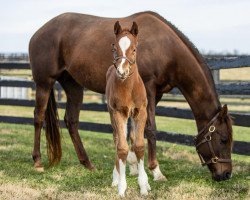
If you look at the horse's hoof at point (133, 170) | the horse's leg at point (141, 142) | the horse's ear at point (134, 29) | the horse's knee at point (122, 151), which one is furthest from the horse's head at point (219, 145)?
the horse's ear at point (134, 29)

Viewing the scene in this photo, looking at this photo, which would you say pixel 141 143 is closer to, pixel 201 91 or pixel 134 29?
pixel 134 29

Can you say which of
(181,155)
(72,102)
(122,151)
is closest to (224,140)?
(122,151)

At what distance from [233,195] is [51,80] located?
10.3 feet

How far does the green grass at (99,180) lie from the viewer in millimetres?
5367

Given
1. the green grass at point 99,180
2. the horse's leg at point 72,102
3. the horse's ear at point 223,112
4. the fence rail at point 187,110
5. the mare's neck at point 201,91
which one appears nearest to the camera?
the green grass at point 99,180

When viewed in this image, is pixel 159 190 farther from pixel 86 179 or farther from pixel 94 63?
pixel 94 63

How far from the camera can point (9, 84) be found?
1330 centimetres

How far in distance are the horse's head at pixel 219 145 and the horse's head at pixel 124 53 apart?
5.48 ft

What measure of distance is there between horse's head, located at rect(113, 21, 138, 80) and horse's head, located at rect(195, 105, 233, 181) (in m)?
1.67

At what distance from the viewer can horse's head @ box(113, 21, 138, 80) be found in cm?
459

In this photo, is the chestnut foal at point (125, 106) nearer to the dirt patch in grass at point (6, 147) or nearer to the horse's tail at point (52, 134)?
the horse's tail at point (52, 134)

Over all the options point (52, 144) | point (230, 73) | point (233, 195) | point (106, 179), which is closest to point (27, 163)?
point (52, 144)

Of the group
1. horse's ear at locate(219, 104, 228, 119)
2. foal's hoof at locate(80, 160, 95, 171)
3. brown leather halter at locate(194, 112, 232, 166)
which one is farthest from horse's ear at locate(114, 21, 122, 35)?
foal's hoof at locate(80, 160, 95, 171)

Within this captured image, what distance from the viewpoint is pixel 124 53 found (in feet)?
15.4
